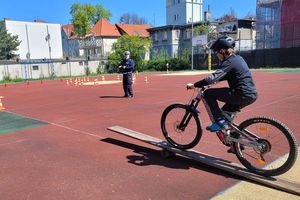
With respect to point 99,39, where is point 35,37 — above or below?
above

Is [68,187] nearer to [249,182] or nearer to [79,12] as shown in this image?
[249,182]

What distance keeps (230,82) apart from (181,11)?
68860mm

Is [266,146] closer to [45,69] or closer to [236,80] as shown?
[236,80]

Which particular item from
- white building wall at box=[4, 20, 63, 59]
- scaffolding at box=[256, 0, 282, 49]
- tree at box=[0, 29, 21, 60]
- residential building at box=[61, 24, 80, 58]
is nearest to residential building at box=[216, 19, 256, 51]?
scaffolding at box=[256, 0, 282, 49]

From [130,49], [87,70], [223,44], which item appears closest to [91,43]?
[130,49]

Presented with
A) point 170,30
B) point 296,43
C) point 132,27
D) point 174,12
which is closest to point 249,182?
point 296,43

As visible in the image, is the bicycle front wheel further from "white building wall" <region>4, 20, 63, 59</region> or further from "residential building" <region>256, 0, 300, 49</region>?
"white building wall" <region>4, 20, 63, 59</region>

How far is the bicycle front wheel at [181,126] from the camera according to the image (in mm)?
4787

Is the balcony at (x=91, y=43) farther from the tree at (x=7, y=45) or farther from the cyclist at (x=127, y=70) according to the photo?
the cyclist at (x=127, y=70)

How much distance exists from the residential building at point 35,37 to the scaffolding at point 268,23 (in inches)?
1505

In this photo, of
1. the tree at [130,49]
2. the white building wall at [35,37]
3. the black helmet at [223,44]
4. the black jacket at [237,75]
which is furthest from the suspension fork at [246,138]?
the white building wall at [35,37]

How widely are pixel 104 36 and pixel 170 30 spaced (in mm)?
13018

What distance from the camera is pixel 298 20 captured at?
1315 inches

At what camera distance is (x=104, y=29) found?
197 feet
